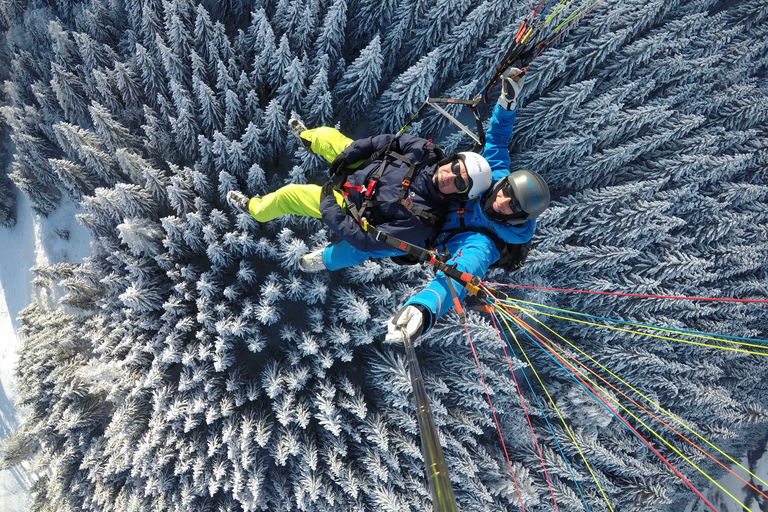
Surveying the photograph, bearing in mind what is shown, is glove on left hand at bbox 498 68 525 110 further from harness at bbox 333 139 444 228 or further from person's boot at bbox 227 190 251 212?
person's boot at bbox 227 190 251 212

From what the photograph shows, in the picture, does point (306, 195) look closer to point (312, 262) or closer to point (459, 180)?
point (312, 262)

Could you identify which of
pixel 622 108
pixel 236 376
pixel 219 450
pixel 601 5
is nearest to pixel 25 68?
pixel 236 376

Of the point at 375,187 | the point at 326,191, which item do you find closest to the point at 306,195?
the point at 326,191

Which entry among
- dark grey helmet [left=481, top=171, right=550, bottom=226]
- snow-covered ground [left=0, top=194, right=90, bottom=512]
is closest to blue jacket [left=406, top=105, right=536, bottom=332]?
dark grey helmet [left=481, top=171, right=550, bottom=226]

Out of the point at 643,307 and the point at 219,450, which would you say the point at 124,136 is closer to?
the point at 219,450

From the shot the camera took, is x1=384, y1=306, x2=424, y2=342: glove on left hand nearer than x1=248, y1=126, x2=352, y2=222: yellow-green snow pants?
Yes

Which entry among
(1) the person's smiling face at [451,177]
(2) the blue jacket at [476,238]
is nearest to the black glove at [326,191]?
(1) the person's smiling face at [451,177]

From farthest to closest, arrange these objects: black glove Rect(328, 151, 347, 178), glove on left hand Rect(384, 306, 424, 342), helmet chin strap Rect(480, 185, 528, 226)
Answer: black glove Rect(328, 151, 347, 178), helmet chin strap Rect(480, 185, 528, 226), glove on left hand Rect(384, 306, 424, 342)
